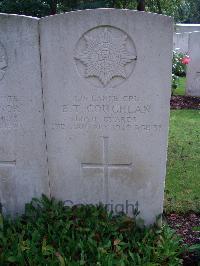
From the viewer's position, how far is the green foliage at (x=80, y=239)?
286 centimetres

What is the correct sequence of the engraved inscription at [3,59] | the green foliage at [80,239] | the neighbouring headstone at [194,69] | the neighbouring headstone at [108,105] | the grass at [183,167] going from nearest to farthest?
the green foliage at [80,239] < the neighbouring headstone at [108,105] < the engraved inscription at [3,59] < the grass at [183,167] < the neighbouring headstone at [194,69]

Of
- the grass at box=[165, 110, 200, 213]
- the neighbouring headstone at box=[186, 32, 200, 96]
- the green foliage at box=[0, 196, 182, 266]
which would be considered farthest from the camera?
the neighbouring headstone at box=[186, 32, 200, 96]

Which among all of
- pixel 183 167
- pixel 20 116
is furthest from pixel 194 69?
pixel 20 116

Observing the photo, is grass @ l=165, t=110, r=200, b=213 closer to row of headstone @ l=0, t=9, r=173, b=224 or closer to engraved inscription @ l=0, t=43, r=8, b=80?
Result: row of headstone @ l=0, t=9, r=173, b=224

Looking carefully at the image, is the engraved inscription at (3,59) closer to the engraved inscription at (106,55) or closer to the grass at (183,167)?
the engraved inscription at (106,55)

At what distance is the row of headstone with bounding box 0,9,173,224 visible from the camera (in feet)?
10.3

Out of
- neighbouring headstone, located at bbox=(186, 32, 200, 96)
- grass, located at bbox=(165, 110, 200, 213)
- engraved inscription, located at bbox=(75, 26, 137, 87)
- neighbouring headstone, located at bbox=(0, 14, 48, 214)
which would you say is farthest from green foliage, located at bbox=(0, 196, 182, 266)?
neighbouring headstone, located at bbox=(186, 32, 200, 96)

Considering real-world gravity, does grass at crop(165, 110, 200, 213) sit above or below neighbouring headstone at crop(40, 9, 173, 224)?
below

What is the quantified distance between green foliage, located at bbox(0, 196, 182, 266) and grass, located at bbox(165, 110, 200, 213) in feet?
2.91

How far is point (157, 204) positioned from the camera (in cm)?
352

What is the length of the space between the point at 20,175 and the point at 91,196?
0.67m

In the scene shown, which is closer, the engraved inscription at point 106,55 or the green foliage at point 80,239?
the green foliage at point 80,239

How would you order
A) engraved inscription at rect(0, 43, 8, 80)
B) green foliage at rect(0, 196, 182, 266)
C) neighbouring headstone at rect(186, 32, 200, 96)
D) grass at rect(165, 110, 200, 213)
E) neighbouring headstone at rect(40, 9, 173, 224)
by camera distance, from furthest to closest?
1. neighbouring headstone at rect(186, 32, 200, 96)
2. grass at rect(165, 110, 200, 213)
3. engraved inscription at rect(0, 43, 8, 80)
4. neighbouring headstone at rect(40, 9, 173, 224)
5. green foliage at rect(0, 196, 182, 266)

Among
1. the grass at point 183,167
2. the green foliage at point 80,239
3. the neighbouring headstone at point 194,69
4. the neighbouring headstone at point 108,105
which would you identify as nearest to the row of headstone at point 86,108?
the neighbouring headstone at point 108,105
